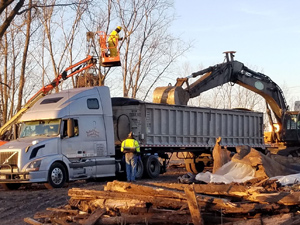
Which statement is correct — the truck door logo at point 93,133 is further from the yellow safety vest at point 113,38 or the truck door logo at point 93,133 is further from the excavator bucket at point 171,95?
the yellow safety vest at point 113,38

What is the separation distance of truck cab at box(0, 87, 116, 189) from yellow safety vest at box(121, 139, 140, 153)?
2.54 feet

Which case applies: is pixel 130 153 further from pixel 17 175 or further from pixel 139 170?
pixel 17 175

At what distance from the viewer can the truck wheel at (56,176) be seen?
18078 mm

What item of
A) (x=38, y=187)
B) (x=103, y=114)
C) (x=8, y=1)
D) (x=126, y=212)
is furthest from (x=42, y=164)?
(x=126, y=212)

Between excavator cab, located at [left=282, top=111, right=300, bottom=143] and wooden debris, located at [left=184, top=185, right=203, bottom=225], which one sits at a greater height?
excavator cab, located at [left=282, top=111, right=300, bottom=143]

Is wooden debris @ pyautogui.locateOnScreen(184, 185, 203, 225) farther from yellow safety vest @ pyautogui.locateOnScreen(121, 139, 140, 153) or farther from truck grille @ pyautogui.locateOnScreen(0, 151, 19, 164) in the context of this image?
yellow safety vest @ pyautogui.locateOnScreen(121, 139, 140, 153)

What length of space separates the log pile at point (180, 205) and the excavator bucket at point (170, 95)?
13.1 metres

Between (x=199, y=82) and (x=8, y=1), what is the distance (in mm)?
11081

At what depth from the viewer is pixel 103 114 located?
65.9 ft

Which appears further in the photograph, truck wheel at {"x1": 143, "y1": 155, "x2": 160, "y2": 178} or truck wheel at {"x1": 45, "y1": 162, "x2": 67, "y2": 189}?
truck wheel at {"x1": 143, "y1": 155, "x2": 160, "y2": 178}

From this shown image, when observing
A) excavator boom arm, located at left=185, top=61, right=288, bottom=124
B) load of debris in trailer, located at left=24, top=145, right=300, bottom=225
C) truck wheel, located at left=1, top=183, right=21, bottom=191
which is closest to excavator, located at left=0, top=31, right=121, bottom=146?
truck wheel, located at left=1, top=183, right=21, bottom=191

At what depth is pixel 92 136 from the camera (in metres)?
19.7

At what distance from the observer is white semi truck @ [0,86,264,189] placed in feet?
59.3

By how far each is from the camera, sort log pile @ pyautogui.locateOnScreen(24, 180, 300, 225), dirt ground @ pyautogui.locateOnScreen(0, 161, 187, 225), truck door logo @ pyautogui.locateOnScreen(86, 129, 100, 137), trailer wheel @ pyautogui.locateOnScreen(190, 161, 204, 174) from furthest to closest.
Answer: trailer wheel @ pyautogui.locateOnScreen(190, 161, 204, 174) → truck door logo @ pyautogui.locateOnScreen(86, 129, 100, 137) → dirt ground @ pyautogui.locateOnScreen(0, 161, 187, 225) → log pile @ pyautogui.locateOnScreen(24, 180, 300, 225)
